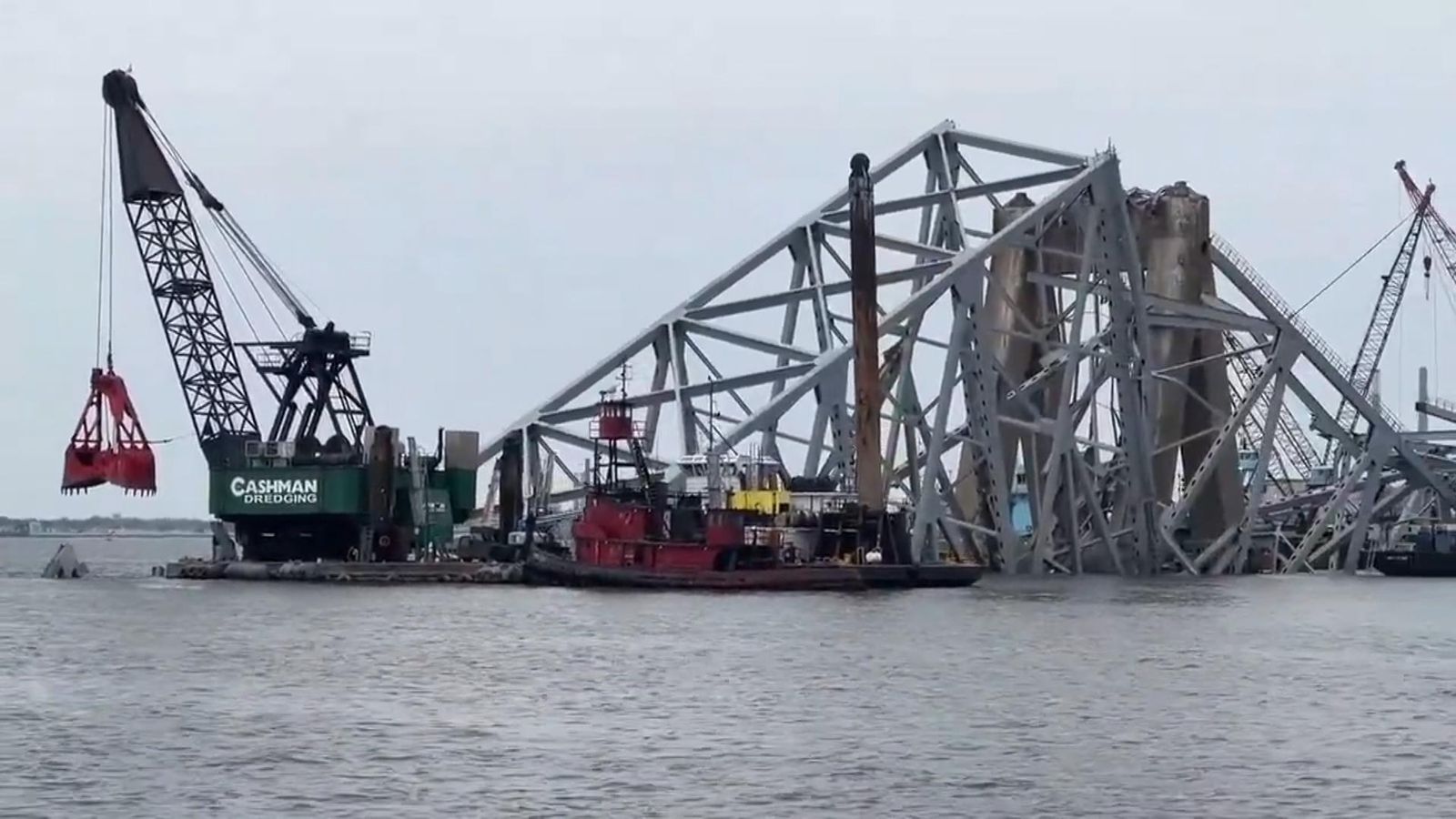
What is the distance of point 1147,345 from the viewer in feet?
355

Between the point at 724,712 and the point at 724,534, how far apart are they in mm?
37434

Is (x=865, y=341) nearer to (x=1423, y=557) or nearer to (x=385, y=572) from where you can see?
(x=385, y=572)

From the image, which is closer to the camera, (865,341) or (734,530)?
(734,530)

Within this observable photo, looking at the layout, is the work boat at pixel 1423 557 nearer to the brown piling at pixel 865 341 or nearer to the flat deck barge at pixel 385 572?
the brown piling at pixel 865 341

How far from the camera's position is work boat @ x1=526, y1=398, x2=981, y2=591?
84625mm

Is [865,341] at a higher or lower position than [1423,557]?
higher

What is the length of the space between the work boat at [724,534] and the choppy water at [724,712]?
486 cm

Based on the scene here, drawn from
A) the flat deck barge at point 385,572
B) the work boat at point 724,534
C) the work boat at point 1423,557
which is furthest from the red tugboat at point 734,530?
the work boat at point 1423,557

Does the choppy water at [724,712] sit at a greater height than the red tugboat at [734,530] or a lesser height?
lesser

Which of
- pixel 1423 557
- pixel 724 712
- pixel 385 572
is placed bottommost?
pixel 724 712

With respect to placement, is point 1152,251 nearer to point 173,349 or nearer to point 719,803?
point 173,349

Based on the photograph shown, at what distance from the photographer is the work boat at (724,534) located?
8462 cm

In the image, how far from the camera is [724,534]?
8481cm

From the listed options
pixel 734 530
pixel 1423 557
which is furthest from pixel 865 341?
pixel 1423 557
